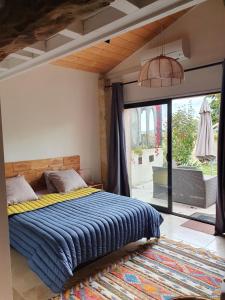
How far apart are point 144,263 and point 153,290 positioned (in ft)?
1.41

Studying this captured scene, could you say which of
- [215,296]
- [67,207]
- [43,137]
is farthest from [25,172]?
[215,296]

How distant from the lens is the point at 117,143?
4496 mm

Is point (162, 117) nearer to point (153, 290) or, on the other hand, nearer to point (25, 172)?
point (25, 172)

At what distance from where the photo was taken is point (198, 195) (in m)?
4.33

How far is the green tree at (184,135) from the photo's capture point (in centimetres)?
453

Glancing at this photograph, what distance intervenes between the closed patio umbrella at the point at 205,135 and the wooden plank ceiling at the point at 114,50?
1547 millimetres

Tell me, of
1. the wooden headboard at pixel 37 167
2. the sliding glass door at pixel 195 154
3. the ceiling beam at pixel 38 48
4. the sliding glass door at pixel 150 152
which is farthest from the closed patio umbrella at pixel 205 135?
the ceiling beam at pixel 38 48

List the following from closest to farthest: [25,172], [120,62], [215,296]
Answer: [215,296], [25,172], [120,62]

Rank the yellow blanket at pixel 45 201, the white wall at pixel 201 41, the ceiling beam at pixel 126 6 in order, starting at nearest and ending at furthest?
the ceiling beam at pixel 126 6 → the yellow blanket at pixel 45 201 → the white wall at pixel 201 41

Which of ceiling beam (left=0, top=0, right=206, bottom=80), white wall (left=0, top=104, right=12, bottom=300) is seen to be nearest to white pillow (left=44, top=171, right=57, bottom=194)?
ceiling beam (left=0, top=0, right=206, bottom=80)

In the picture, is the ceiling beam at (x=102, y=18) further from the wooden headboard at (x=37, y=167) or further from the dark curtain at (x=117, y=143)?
the dark curtain at (x=117, y=143)

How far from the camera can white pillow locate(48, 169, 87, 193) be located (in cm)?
365

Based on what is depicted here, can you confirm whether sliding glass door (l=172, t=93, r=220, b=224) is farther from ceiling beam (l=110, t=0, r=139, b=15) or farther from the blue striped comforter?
ceiling beam (l=110, t=0, r=139, b=15)

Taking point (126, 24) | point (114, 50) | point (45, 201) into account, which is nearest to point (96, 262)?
point (45, 201)
